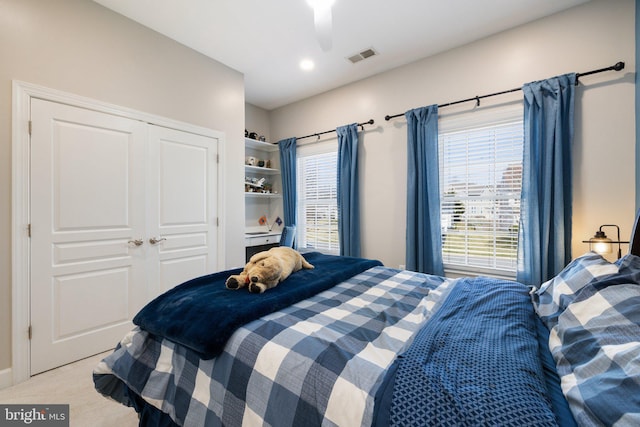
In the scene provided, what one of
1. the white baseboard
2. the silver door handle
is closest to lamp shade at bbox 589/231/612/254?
the silver door handle

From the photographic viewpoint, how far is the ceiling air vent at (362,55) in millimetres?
2924

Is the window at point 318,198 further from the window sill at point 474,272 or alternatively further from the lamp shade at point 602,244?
the lamp shade at point 602,244

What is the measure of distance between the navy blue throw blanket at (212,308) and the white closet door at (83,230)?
50.7 inches

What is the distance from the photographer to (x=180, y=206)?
9.25ft

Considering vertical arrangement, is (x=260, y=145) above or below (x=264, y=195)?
above

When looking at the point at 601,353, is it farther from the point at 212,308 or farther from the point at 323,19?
the point at 323,19

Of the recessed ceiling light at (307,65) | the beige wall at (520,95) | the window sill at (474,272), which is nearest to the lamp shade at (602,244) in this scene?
the beige wall at (520,95)

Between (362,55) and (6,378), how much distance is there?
4.06 metres

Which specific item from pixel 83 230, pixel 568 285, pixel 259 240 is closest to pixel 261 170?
pixel 259 240

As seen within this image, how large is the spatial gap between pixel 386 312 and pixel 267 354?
60 cm

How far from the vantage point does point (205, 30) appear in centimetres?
261

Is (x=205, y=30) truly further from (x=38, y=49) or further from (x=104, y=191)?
(x=104, y=191)

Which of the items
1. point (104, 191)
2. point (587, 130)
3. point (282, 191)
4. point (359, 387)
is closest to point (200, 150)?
point (104, 191)

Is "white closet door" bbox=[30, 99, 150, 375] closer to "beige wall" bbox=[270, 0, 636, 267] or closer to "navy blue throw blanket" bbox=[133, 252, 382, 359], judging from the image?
"navy blue throw blanket" bbox=[133, 252, 382, 359]
